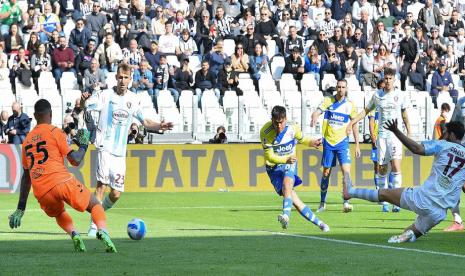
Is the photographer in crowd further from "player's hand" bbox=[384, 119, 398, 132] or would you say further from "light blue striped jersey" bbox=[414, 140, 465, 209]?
"player's hand" bbox=[384, 119, 398, 132]

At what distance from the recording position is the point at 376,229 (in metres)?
17.0

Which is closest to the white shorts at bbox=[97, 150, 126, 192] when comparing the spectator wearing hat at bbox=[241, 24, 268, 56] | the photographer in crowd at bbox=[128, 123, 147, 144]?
the photographer in crowd at bbox=[128, 123, 147, 144]

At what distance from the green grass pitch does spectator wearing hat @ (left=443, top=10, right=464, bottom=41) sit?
54.0 feet

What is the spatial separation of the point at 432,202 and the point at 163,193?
14.1m

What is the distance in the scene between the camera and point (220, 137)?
2902 centimetres

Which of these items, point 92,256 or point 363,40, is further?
point 363,40

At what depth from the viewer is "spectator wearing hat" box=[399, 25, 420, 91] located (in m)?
33.9

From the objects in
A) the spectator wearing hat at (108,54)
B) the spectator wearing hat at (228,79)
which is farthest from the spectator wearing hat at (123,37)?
the spectator wearing hat at (228,79)

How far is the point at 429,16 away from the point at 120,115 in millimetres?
22296

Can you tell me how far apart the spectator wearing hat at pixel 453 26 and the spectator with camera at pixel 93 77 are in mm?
12358

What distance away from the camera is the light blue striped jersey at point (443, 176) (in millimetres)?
13961

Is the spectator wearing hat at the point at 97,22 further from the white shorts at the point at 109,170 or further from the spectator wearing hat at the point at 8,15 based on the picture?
the white shorts at the point at 109,170

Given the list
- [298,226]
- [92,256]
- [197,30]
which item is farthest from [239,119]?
[92,256]

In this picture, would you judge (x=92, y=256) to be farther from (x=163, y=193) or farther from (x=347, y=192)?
(x=163, y=193)
